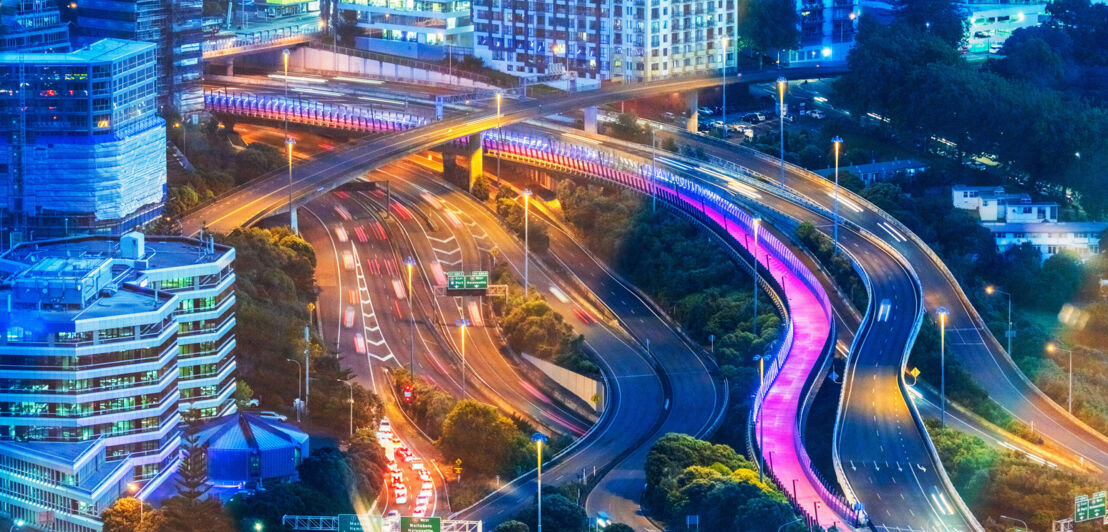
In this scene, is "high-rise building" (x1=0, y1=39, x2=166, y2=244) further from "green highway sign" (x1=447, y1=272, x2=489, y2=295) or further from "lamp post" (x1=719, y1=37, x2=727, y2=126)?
"lamp post" (x1=719, y1=37, x2=727, y2=126)

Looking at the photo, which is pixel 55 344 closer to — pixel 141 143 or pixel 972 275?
pixel 141 143

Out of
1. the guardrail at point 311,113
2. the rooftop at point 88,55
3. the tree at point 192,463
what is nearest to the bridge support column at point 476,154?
the guardrail at point 311,113

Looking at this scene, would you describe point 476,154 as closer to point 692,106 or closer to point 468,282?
point 692,106

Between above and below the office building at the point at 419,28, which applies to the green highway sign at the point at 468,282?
below

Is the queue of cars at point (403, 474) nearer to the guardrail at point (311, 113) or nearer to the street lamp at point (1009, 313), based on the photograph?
the street lamp at point (1009, 313)

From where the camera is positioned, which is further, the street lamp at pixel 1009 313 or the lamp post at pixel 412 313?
the street lamp at pixel 1009 313

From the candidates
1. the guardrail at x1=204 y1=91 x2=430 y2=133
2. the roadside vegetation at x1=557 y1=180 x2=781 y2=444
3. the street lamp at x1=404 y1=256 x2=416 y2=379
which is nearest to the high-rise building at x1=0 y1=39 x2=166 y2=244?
the street lamp at x1=404 y1=256 x2=416 y2=379

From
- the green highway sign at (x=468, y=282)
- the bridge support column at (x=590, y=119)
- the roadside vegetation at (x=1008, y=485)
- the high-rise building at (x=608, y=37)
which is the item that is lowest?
the roadside vegetation at (x=1008, y=485)

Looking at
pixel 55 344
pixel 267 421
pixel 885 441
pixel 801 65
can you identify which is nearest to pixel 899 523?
pixel 885 441
